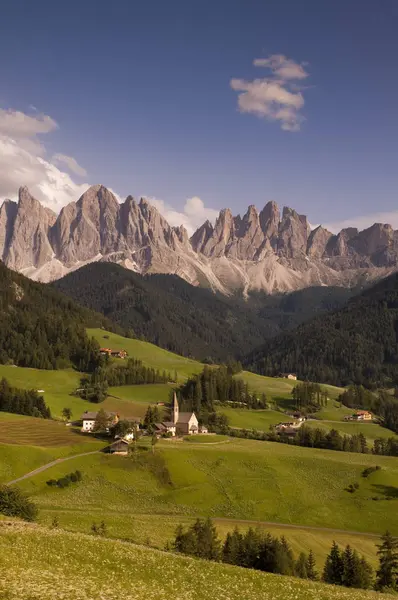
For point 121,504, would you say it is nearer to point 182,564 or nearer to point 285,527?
point 285,527

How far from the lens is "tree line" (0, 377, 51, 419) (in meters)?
176

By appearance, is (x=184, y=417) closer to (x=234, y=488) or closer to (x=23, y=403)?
(x=23, y=403)

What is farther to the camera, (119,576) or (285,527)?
(285,527)

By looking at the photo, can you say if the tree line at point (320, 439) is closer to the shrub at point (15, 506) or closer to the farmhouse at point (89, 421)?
the farmhouse at point (89, 421)

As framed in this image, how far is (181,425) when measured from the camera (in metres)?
171

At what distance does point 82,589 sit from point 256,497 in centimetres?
8040

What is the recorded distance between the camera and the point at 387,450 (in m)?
158

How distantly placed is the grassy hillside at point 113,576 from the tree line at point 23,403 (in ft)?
448

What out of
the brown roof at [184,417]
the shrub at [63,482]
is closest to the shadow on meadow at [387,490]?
the shrub at [63,482]

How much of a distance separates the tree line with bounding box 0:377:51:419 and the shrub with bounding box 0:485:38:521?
10997cm

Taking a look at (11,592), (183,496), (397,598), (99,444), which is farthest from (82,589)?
(99,444)

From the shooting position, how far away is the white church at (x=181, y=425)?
16323 cm

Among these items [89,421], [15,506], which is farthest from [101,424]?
[15,506]

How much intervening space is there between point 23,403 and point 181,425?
2158 inches
